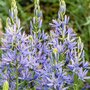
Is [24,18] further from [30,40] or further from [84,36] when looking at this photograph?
[30,40]

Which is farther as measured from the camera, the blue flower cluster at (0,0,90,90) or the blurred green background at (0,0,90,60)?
the blurred green background at (0,0,90,60)

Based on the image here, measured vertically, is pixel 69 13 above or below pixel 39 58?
above

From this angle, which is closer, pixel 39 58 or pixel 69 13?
pixel 39 58

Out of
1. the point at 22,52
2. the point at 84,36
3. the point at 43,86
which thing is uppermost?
the point at 84,36

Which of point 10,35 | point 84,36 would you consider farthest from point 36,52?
point 84,36

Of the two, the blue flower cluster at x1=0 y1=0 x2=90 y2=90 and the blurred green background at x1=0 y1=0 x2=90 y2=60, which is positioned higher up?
the blurred green background at x1=0 y1=0 x2=90 y2=60
